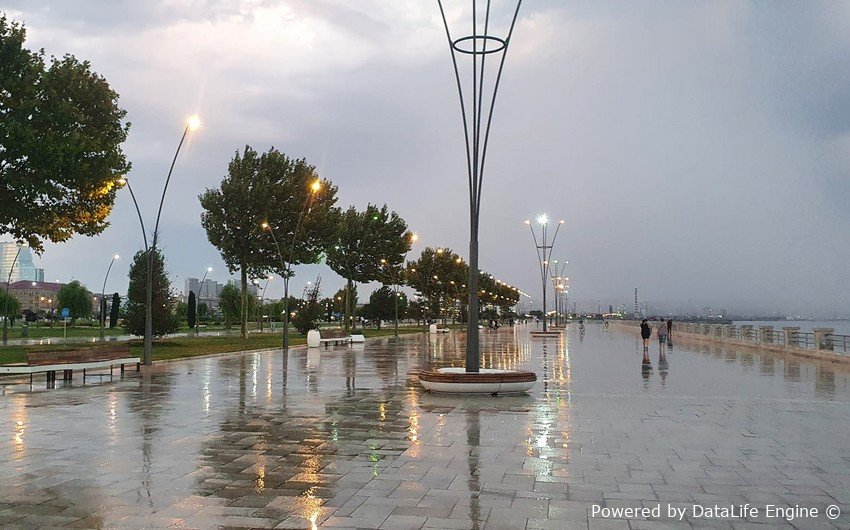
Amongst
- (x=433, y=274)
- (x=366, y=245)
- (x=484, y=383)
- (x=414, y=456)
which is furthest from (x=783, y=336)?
(x=433, y=274)

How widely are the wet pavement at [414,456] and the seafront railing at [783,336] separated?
12376mm

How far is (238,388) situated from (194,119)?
29.8 ft

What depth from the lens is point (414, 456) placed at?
27.3 feet

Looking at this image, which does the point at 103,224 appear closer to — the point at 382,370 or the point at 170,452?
the point at 382,370

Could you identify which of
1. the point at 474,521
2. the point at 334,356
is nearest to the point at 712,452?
the point at 474,521

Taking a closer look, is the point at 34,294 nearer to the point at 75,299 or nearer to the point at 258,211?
the point at 75,299

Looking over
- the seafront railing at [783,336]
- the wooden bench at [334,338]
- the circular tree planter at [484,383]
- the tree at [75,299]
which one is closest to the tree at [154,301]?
the wooden bench at [334,338]

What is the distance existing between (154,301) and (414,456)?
28682 mm

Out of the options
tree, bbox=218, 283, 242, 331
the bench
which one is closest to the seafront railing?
the bench

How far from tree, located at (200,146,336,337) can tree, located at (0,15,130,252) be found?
1749 cm

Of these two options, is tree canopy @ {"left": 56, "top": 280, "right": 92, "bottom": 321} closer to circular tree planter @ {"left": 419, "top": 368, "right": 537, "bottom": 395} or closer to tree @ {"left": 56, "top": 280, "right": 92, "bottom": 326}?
tree @ {"left": 56, "top": 280, "right": 92, "bottom": 326}

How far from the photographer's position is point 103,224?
28906 mm

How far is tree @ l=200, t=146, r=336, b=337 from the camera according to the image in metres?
44.9

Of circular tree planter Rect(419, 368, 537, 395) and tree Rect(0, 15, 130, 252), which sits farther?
tree Rect(0, 15, 130, 252)
